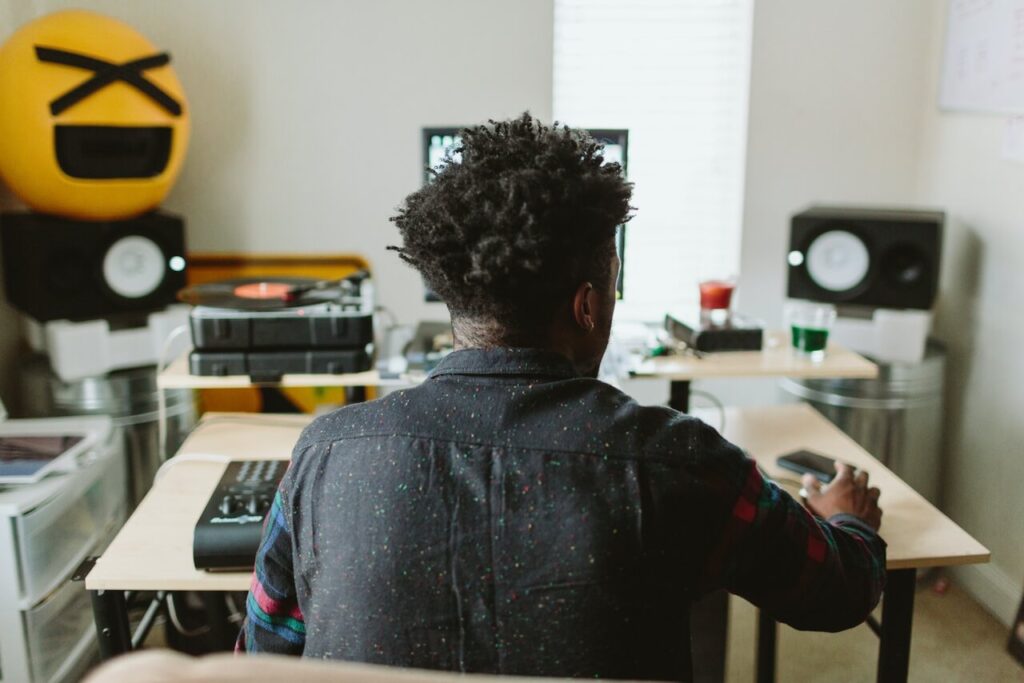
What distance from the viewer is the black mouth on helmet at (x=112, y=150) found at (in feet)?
7.63

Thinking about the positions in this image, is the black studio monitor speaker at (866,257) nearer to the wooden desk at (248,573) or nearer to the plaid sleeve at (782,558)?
the wooden desk at (248,573)

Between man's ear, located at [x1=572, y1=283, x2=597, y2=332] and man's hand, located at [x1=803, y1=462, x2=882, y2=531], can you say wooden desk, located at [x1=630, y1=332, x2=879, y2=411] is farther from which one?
man's ear, located at [x1=572, y1=283, x2=597, y2=332]

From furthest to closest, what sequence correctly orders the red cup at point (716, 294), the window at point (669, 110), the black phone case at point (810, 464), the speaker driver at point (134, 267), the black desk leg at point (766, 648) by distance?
1. the window at point (669, 110)
2. the speaker driver at point (134, 267)
3. the red cup at point (716, 294)
4. the black desk leg at point (766, 648)
5. the black phone case at point (810, 464)

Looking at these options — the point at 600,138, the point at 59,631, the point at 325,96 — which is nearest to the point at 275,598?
the point at 600,138

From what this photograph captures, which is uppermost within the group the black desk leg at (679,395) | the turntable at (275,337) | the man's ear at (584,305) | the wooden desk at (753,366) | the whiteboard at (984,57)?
the whiteboard at (984,57)

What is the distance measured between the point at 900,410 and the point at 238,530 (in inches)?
71.8

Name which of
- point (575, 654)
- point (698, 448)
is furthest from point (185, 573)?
point (698, 448)

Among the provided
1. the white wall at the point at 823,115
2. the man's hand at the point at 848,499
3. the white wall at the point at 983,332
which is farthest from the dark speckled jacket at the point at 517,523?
the white wall at the point at 823,115

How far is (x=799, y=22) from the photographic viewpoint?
288cm

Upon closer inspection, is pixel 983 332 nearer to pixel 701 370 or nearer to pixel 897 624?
pixel 701 370

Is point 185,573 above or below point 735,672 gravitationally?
above

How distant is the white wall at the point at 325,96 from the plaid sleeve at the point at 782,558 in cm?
195

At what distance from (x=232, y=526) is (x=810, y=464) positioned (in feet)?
3.63

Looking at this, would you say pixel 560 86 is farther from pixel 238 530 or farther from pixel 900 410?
pixel 238 530
